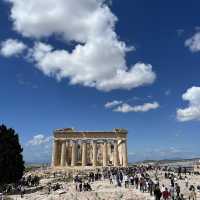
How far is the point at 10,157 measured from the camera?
5500cm

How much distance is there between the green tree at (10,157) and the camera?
54062mm

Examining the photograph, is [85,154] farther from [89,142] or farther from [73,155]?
[89,142]

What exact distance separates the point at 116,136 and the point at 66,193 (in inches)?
1870

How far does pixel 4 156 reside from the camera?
54.2m

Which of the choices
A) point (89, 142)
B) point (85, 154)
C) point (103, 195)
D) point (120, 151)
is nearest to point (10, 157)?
point (103, 195)

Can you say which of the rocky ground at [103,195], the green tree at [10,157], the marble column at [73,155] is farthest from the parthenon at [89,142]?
the rocky ground at [103,195]

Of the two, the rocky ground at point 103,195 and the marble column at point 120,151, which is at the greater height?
the marble column at point 120,151

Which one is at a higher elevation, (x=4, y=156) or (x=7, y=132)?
(x=7, y=132)

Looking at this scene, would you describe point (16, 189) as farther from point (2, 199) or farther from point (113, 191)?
point (113, 191)

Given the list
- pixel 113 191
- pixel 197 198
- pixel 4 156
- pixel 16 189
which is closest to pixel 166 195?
pixel 197 198

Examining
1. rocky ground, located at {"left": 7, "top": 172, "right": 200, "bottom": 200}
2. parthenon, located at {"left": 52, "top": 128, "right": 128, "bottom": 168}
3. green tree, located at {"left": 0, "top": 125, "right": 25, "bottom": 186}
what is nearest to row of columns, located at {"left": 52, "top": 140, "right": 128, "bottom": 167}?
parthenon, located at {"left": 52, "top": 128, "right": 128, "bottom": 168}

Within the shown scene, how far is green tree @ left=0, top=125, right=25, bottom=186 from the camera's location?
54.1 metres

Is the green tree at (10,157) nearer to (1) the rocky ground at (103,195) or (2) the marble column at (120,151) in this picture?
(1) the rocky ground at (103,195)

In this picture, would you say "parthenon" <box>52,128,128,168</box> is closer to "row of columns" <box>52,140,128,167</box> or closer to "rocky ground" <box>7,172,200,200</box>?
"row of columns" <box>52,140,128,167</box>
